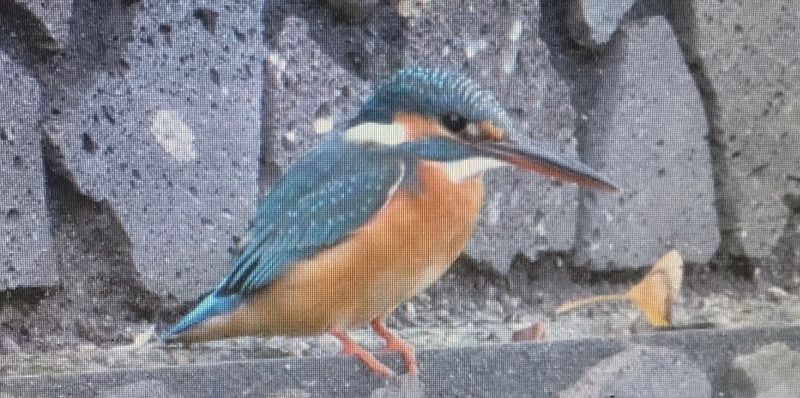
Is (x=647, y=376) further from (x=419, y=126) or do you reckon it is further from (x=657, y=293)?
(x=419, y=126)

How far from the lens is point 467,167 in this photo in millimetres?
873

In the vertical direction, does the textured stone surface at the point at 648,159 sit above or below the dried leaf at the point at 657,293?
above

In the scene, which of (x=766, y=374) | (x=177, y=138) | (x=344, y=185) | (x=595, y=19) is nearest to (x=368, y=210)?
(x=344, y=185)

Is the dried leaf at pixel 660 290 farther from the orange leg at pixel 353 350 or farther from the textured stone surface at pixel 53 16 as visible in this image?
the textured stone surface at pixel 53 16

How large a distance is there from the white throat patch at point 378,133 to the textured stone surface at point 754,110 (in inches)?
13.4

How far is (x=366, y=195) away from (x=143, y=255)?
0.46 ft

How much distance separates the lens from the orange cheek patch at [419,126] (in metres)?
0.87

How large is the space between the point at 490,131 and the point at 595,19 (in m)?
0.22

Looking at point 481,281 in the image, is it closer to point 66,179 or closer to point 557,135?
point 557,135

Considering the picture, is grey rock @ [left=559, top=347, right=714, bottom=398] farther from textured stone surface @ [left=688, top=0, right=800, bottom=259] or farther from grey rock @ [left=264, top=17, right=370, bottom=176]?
grey rock @ [left=264, top=17, right=370, bottom=176]

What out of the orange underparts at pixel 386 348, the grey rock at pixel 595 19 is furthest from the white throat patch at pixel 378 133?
the grey rock at pixel 595 19

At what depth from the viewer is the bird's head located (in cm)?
86

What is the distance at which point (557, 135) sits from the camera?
3.35ft

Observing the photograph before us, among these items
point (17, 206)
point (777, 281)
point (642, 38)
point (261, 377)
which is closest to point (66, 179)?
point (17, 206)
